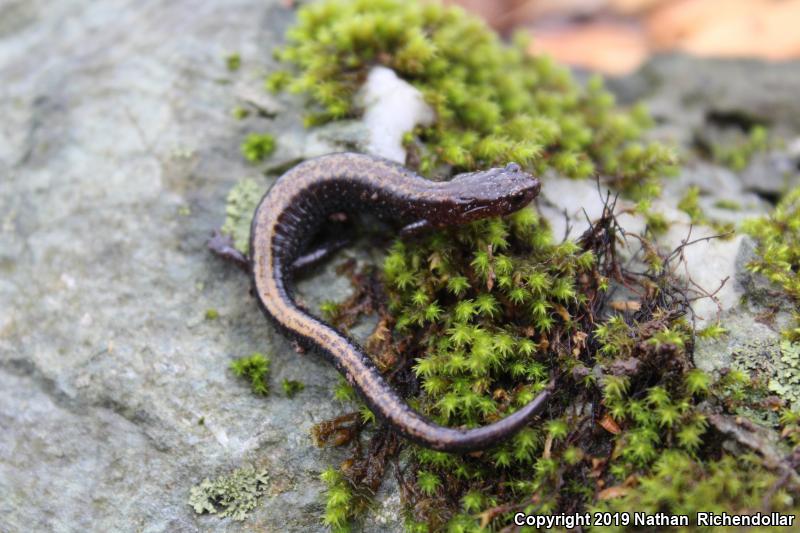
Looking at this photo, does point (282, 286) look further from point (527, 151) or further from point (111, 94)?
point (111, 94)

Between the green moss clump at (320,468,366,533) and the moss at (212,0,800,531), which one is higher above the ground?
the moss at (212,0,800,531)

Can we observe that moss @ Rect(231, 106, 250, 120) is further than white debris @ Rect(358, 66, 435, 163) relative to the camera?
Yes

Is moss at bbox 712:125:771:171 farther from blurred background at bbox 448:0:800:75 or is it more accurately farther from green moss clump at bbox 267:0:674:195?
blurred background at bbox 448:0:800:75

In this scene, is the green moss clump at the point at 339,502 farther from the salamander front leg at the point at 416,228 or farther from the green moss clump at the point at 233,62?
the green moss clump at the point at 233,62

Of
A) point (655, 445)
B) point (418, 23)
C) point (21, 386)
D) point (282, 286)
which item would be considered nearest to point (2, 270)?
point (21, 386)

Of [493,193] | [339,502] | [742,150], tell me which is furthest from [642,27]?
[339,502]

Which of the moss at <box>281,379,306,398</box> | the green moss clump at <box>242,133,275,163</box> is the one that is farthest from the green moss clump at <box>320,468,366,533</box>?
the green moss clump at <box>242,133,275,163</box>
